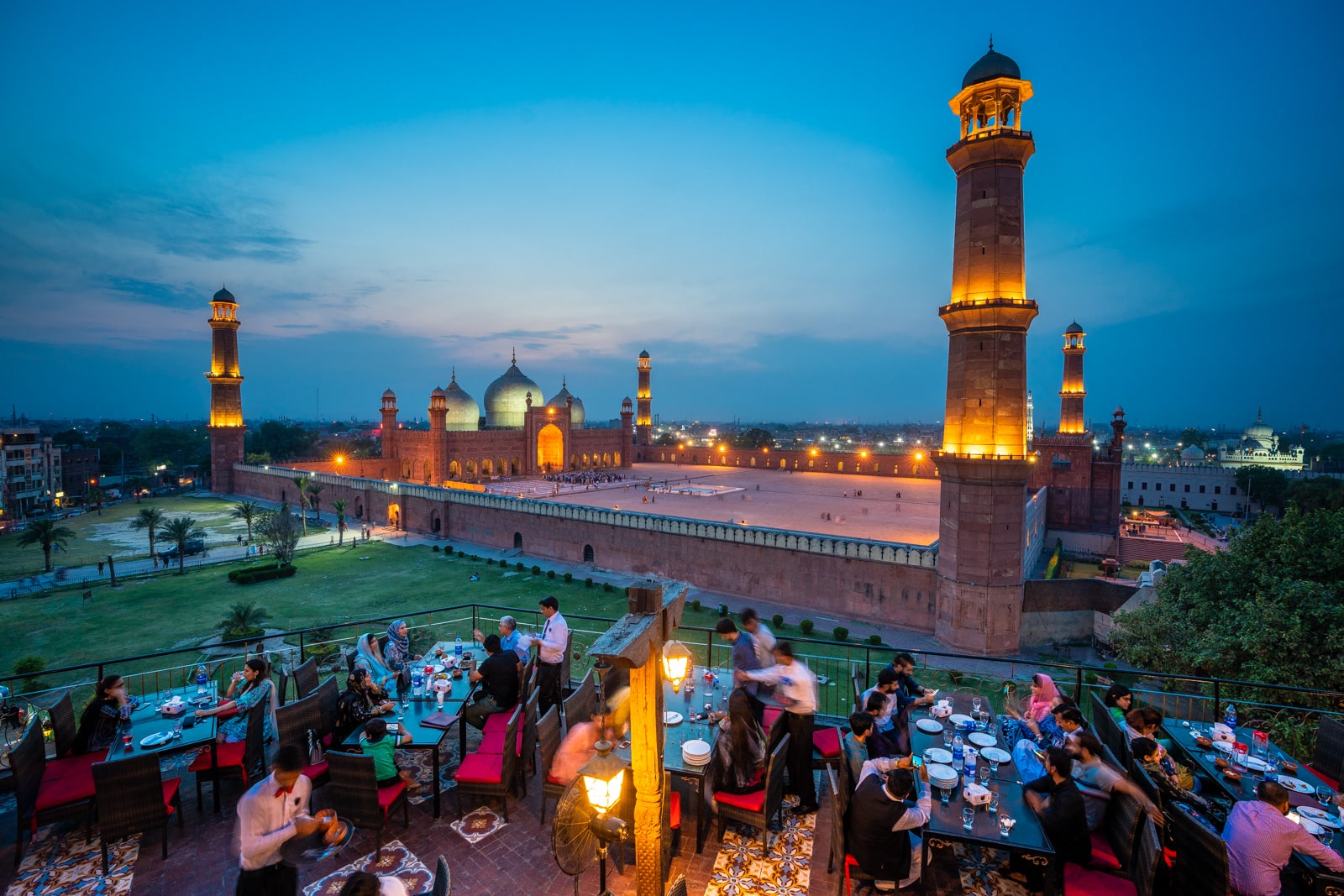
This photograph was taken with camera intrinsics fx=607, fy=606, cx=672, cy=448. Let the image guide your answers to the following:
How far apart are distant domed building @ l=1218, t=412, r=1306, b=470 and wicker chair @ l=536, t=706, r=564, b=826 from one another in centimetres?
8207

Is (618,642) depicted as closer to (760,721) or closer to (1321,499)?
(760,721)

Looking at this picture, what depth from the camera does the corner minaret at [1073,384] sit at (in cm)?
3119

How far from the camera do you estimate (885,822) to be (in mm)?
4133

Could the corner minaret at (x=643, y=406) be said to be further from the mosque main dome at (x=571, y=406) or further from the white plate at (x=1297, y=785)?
the white plate at (x=1297, y=785)

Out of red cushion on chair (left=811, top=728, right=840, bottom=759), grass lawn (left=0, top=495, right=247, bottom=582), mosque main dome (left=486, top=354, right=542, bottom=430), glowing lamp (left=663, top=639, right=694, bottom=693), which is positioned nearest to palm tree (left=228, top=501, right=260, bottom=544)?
grass lawn (left=0, top=495, right=247, bottom=582)

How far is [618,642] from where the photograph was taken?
3465 millimetres

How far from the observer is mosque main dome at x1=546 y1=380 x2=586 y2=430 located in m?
44.2

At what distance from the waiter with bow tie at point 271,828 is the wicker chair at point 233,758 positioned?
1902 millimetres

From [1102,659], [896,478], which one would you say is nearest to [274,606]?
[1102,659]

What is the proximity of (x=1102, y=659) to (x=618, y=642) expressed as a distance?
679 inches

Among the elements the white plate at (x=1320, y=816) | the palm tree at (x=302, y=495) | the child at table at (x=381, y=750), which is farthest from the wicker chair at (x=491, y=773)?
the palm tree at (x=302, y=495)

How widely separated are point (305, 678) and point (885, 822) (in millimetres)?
5893

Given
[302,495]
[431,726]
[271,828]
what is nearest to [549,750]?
[431,726]

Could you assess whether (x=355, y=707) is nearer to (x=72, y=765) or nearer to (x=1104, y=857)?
(x=72, y=765)
